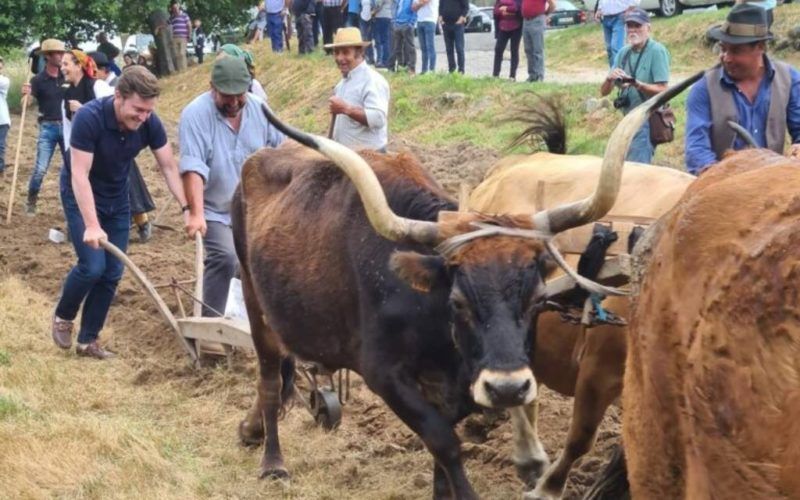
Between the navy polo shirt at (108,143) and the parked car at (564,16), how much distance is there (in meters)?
31.1

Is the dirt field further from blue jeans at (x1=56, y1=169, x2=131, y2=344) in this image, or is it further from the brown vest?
the brown vest

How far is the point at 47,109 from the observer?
14.9 meters

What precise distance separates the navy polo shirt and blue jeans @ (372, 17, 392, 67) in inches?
540

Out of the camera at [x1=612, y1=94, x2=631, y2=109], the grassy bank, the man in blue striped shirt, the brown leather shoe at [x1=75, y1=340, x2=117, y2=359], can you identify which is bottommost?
the grassy bank

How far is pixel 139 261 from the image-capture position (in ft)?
40.0

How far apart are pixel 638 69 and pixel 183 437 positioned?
4.69 meters

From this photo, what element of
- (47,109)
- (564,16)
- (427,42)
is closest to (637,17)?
(47,109)

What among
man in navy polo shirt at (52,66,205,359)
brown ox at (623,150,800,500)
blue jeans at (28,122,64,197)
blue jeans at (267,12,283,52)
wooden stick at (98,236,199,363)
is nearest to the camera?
brown ox at (623,150,800,500)

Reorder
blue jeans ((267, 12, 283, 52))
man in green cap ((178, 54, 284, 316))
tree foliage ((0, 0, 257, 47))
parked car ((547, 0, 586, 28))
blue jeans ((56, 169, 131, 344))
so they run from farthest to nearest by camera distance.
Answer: parked car ((547, 0, 586, 28))
tree foliage ((0, 0, 257, 47))
blue jeans ((267, 12, 283, 52))
blue jeans ((56, 169, 131, 344))
man in green cap ((178, 54, 284, 316))

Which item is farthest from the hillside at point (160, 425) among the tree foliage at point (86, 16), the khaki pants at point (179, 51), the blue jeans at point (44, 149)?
the khaki pants at point (179, 51)

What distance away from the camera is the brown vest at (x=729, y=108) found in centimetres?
648

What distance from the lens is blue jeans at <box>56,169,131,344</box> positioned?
893 centimetres

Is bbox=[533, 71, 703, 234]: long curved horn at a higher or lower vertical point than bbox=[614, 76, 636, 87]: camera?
higher

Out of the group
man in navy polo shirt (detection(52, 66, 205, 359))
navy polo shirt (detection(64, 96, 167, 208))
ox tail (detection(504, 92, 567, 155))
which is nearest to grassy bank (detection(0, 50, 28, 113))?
man in navy polo shirt (detection(52, 66, 205, 359))
